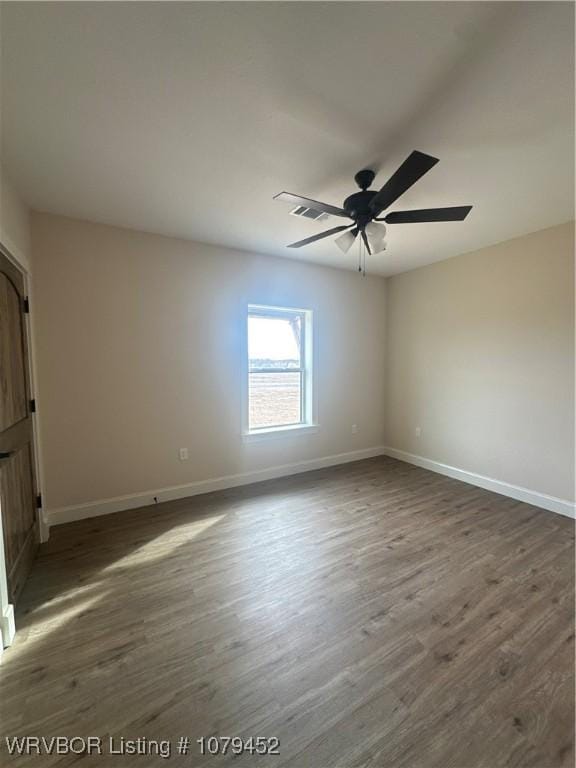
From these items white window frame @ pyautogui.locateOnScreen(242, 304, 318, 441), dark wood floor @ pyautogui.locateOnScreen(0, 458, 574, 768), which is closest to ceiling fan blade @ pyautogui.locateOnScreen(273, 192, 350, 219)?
white window frame @ pyautogui.locateOnScreen(242, 304, 318, 441)

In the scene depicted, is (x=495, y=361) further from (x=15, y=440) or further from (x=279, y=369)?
(x=15, y=440)

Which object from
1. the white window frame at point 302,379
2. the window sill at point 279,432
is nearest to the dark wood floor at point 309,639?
the window sill at point 279,432

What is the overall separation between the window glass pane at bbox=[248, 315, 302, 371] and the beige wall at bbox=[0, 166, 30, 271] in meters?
2.05

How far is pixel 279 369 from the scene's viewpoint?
3914 mm

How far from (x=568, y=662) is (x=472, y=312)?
10.2 feet

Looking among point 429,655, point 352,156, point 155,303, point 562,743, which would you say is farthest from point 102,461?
point 562,743

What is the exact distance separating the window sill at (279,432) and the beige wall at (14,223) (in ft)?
8.20

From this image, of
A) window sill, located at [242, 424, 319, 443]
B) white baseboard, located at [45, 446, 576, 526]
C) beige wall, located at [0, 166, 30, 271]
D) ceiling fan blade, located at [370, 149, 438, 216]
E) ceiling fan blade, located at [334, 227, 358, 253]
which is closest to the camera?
ceiling fan blade, located at [370, 149, 438, 216]

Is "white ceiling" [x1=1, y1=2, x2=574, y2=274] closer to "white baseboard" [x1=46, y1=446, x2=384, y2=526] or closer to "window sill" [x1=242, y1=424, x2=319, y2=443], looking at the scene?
"window sill" [x1=242, y1=424, x2=319, y2=443]

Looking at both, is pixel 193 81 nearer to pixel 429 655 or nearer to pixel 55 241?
pixel 55 241

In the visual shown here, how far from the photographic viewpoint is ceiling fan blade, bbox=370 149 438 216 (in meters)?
1.37

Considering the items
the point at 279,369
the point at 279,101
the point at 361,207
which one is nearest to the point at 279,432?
the point at 279,369

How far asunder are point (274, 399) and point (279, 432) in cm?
42

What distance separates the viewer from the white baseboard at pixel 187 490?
2797 millimetres
